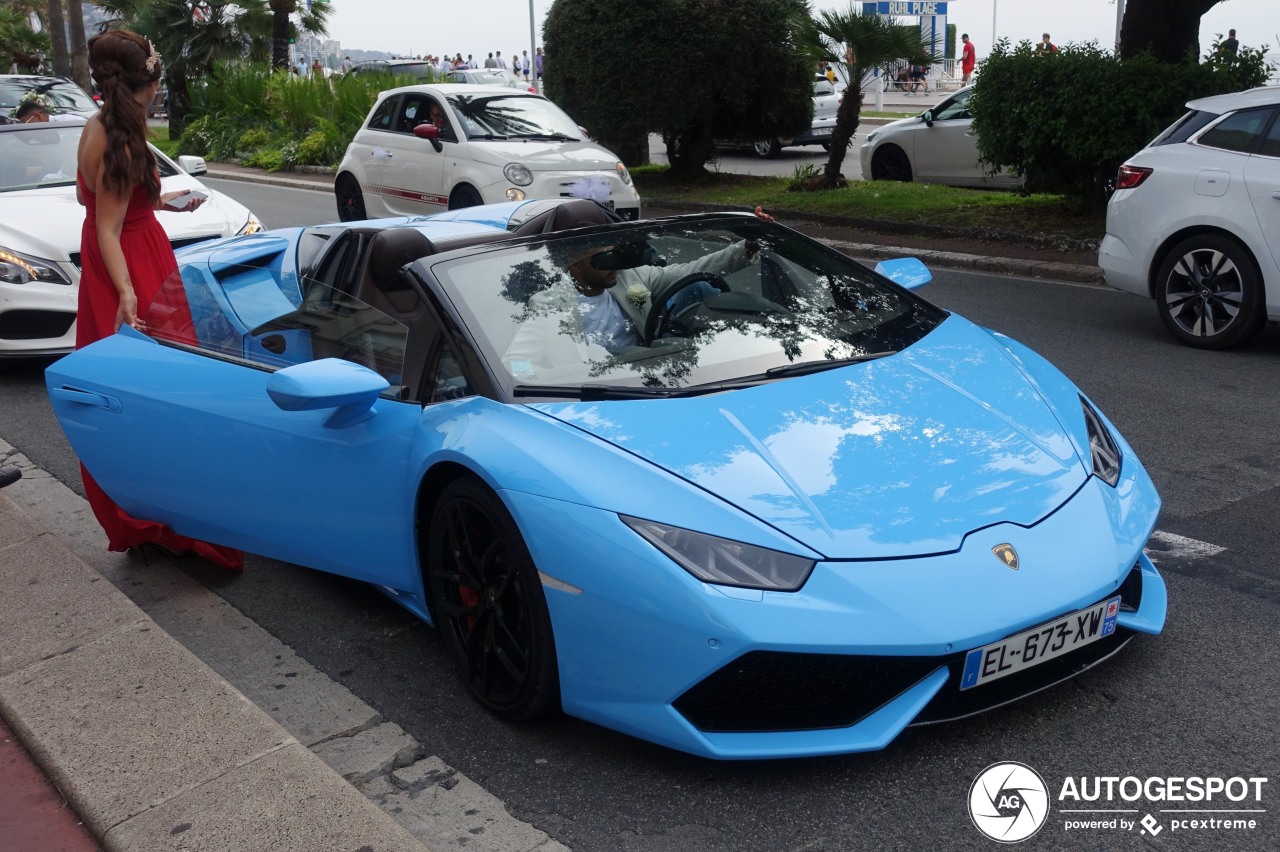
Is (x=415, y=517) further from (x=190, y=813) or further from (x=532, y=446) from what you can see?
(x=190, y=813)

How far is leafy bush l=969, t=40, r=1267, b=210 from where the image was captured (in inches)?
425

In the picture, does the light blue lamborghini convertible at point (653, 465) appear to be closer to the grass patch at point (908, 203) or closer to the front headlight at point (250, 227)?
the front headlight at point (250, 227)

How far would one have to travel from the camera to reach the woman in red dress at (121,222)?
4898mm

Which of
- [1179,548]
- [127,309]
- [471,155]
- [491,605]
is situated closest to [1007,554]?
[491,605]

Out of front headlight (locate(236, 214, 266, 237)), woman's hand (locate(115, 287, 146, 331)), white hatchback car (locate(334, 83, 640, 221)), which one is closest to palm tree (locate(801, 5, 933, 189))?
white hatchback car (locate(334, 83, 640, 221))

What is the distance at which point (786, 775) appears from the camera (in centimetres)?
309

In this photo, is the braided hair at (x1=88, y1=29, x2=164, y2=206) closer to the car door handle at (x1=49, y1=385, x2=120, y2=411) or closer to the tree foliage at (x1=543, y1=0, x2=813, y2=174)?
the car door handle at (x1=49, y1=385, x2=120, y2=411)

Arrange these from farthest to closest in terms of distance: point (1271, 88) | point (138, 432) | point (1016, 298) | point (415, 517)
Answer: point (1016, 298) → point (1271, 88) → point (138, 432) → point (415, 517)

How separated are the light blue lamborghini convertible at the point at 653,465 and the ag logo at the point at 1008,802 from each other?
19 cm

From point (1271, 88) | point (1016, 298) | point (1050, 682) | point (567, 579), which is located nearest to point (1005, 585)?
point (1050, 682)

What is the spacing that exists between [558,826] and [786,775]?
1.83 feet

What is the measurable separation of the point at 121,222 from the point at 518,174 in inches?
309

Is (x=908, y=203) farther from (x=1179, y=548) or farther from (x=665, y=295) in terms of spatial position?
(x=665, y=295)

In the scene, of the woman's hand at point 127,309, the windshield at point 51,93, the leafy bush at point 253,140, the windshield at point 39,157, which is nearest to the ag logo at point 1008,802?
the woman's hand at point 127,309
